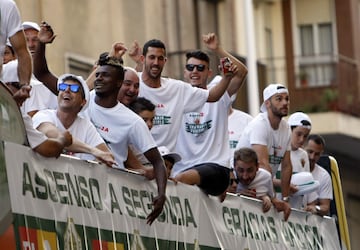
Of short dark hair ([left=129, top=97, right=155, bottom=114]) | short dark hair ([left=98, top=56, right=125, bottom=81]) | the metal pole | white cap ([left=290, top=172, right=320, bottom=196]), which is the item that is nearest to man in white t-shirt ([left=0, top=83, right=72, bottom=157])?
short dark hair ([left=98, top=56, right=125, bottom=81])

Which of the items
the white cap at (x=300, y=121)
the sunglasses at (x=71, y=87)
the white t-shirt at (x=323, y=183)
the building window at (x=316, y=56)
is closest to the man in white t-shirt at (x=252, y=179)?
the white t-shirt at (x=323, y=183)

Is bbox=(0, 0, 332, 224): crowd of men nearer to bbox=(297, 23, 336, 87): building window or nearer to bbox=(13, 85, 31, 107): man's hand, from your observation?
bbox=(13, 85, 31, 107): man's hand

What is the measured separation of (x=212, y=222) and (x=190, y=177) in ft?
1.92

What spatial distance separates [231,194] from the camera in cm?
1427

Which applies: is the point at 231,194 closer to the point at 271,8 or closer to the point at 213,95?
the point at 213,95

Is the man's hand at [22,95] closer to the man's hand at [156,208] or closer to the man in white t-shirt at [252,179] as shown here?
the man's hand at [156,208]

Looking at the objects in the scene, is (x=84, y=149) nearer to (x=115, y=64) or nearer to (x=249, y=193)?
(x=115, y=64)

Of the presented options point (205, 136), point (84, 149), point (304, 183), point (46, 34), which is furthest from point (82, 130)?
point (304, 183)

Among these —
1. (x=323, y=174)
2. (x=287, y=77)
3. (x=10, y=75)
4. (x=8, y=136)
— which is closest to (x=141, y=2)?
(x=287, y=77)

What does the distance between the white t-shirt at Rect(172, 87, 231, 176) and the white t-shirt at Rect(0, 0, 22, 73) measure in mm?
3750

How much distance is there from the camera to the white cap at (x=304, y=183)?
16.4 m

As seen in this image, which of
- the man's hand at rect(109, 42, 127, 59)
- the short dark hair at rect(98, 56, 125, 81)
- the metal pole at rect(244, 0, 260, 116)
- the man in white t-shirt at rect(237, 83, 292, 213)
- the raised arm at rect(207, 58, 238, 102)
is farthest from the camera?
the metal pole at rect(244, 0, 260, 116)

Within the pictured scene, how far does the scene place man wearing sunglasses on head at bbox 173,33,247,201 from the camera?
14.5 metres

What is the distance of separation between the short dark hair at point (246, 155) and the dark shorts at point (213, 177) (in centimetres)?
93
